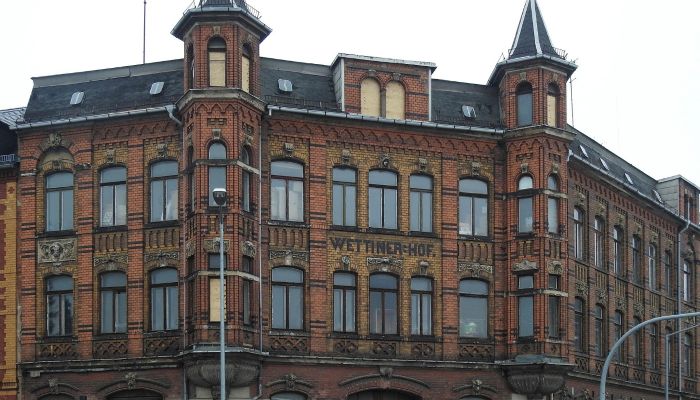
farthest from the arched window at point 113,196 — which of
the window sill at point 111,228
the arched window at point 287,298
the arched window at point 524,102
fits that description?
the arched window at point 524,102

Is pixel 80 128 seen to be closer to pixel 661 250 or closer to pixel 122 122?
pixel 122 122

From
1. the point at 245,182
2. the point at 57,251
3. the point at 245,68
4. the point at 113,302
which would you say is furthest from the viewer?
the point at 57,251

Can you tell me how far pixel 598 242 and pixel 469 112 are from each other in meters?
8.72

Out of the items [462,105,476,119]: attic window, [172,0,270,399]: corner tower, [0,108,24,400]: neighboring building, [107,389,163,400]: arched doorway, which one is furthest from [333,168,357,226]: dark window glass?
[0,108,24,400]: neighboring building

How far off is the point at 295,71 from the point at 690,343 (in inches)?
991

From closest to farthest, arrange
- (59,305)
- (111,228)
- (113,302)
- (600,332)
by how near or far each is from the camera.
Result: (113,302)
(111,228)
(59,305)
(600,332)

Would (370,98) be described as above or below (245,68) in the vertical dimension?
below

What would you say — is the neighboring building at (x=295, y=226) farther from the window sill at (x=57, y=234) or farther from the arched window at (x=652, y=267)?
the arched window at (x=652, y=267)

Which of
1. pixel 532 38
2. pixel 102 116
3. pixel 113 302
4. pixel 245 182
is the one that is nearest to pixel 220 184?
pixel 245 182

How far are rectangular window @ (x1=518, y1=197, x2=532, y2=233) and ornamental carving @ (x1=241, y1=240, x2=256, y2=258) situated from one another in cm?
962

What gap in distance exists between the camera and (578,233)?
173 ft

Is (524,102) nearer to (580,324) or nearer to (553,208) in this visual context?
(553,208)

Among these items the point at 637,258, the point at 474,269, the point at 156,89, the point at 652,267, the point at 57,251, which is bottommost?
the point at 474,269

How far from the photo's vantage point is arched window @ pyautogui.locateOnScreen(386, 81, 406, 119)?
4841 cm
